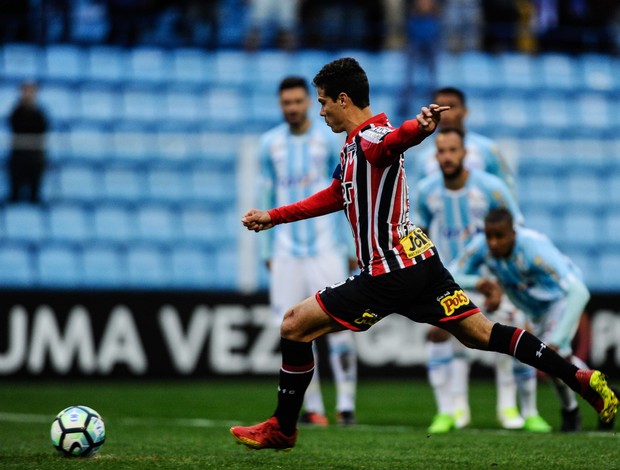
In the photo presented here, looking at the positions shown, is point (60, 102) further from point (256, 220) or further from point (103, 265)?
point (256, 220)

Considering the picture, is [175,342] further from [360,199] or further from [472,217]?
[360,199]

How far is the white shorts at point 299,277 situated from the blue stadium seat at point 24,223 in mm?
4203

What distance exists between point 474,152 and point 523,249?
145 centimetres

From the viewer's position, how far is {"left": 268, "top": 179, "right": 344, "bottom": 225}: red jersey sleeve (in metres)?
6.24

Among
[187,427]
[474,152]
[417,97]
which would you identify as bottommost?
[187,427]

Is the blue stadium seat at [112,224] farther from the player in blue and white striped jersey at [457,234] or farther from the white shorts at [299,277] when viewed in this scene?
the player in blue and white striped jersey at [457,234]

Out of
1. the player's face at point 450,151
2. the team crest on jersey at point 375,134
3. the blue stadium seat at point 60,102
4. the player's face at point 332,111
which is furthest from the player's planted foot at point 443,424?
the blue stadium seat at point 60,102

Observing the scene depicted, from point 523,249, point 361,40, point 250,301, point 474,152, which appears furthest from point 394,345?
point 361,40

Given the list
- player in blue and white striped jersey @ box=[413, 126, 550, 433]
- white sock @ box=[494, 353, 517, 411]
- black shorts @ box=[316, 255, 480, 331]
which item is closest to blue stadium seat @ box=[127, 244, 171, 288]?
player in blue and white striped jersey @ box=[413, 126, 550, 433]

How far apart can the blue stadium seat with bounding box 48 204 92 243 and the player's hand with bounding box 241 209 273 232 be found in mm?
6786

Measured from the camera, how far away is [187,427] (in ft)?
28.0

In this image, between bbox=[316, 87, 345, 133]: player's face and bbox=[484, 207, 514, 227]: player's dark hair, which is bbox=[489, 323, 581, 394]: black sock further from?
bbox=[484, 207, 514, 227]: player's dark hair

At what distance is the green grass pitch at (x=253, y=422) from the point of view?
6.10 metres

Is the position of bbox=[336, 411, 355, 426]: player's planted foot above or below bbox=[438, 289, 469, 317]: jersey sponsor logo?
below
